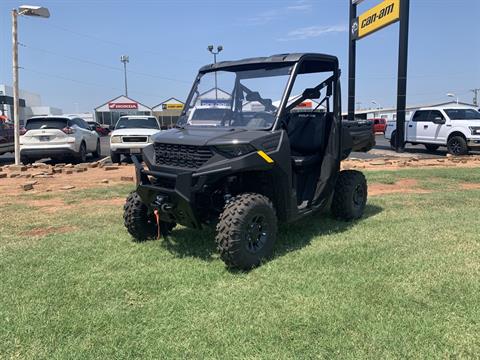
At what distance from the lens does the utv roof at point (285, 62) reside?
4906mm

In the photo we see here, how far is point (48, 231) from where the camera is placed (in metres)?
5.87

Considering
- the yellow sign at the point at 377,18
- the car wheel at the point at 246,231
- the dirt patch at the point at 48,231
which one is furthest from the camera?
the yellow sign at the point at 377,18

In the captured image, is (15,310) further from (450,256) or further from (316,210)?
(450,256)

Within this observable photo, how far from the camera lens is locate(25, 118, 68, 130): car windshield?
1372 cm

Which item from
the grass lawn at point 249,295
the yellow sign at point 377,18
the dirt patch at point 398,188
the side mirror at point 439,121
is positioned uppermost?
the yellow sign at point 377,18

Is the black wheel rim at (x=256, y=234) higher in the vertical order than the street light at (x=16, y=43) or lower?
lower

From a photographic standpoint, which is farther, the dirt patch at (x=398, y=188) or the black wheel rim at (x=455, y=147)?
the black wheel rim at (x=455, y=147)

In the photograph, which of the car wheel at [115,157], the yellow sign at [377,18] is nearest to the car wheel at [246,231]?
the car wheel at [115,157]

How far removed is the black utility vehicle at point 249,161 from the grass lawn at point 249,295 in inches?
14.9

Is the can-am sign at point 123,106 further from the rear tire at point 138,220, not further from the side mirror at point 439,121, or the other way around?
the rear tire at point 138,220

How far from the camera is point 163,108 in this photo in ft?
186

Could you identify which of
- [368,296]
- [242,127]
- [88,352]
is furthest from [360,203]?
[88,352]

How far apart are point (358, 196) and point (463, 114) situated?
12.7m

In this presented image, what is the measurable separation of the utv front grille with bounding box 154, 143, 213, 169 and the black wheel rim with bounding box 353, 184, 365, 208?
2.71 meters
